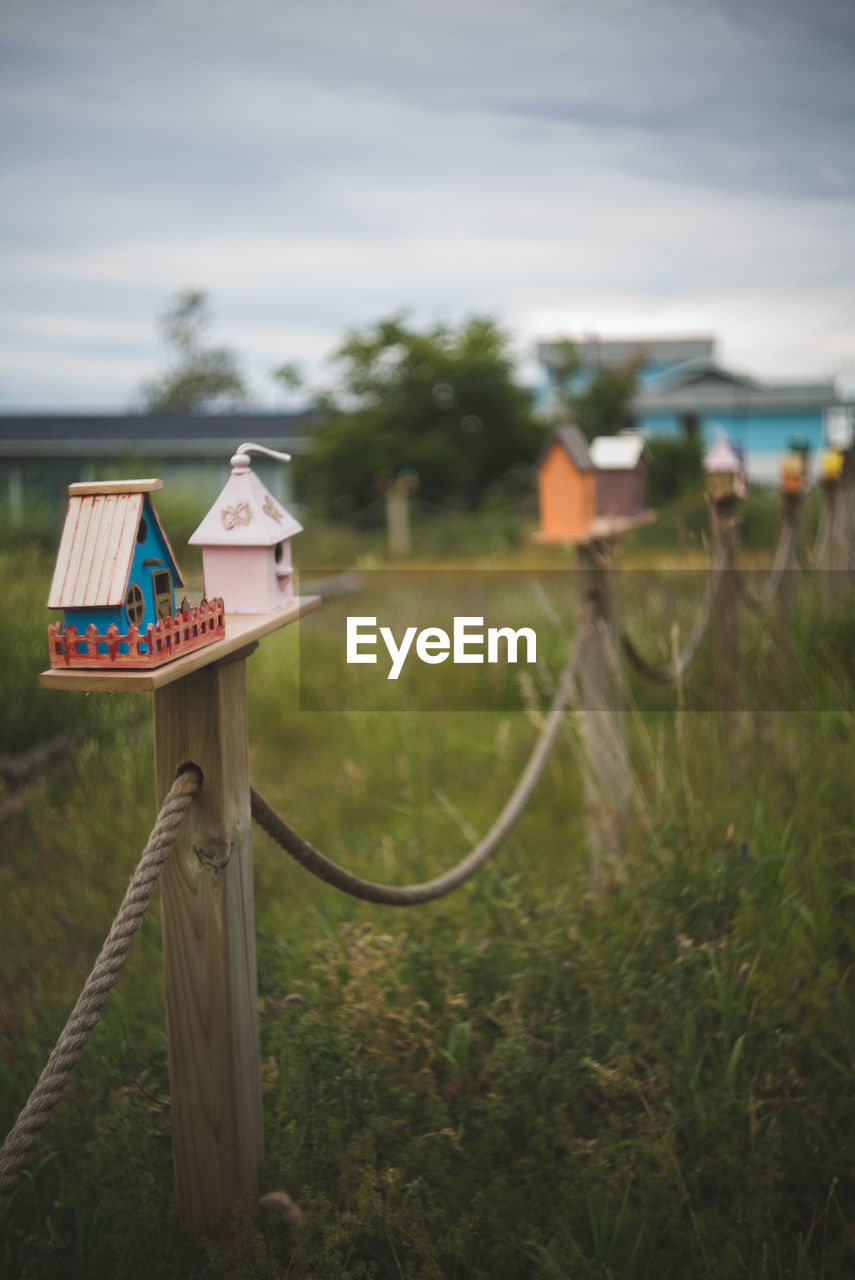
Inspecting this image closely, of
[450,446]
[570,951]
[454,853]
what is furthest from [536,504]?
[570,951]

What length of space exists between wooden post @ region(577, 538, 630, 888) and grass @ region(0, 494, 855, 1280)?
168 mm

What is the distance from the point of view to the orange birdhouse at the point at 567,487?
3.70m

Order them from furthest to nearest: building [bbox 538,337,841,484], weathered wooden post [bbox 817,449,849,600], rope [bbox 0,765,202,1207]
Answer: building [bbox 538,337,841,484], weathered wooden post [bbox 817,449,849,600], rope [bbox 0,765,202,1207]

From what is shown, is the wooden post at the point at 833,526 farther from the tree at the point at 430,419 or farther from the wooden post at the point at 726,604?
the tree at the point at 430,419

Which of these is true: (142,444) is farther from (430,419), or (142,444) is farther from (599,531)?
(599,531)

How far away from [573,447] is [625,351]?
2146 cm

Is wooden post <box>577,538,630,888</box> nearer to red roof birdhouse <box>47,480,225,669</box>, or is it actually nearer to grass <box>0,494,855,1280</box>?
grass <box>0,494,855,1280</box>

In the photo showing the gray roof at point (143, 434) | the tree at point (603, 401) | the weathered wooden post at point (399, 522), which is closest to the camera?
the weathered wooden post at point (399, 522)

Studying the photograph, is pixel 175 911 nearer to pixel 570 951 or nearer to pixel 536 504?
pixel 570 951

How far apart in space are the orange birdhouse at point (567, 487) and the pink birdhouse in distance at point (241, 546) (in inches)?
74.7

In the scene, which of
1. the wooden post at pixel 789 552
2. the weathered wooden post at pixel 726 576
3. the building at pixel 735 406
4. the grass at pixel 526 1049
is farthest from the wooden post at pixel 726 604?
the building at pixel 735 406

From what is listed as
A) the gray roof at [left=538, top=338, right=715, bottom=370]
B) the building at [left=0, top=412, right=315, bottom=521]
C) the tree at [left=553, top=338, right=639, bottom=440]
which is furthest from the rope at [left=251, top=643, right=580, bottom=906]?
the building at [left=0, top=412, right=315, bottom=521]

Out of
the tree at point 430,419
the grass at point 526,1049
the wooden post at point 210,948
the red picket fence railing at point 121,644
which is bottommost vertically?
the grass at point 526,1049

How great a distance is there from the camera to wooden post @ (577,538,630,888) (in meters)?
3.47
